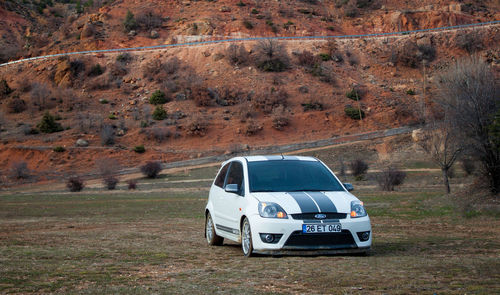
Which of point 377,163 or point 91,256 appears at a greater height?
point 91,256

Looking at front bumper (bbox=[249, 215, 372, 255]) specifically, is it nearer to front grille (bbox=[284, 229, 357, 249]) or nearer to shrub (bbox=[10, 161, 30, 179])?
front grille (bbox=[284, 229, 357, 249])

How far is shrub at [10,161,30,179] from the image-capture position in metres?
56.8

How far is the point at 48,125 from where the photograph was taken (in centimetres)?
6794

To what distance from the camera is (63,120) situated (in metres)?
71.2

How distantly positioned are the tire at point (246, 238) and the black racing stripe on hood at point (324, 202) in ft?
3.86

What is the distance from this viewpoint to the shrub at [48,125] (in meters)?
67.8

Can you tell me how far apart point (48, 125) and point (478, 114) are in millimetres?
56588

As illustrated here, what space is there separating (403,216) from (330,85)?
198ft

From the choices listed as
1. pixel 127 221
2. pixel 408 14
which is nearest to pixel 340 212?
pixel 127 221

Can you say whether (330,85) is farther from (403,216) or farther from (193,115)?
(403,216)

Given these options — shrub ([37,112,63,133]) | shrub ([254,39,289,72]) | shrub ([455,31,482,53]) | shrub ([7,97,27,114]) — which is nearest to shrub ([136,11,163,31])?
shrub ([254,39,289,72])

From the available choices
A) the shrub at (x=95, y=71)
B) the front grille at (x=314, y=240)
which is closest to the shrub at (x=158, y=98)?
the shrub at (x=95, y=71)

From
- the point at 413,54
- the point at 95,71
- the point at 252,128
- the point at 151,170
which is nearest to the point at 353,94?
the point at 413,54

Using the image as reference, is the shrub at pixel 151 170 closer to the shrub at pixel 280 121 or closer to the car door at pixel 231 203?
the shrub at pixel 280 121
